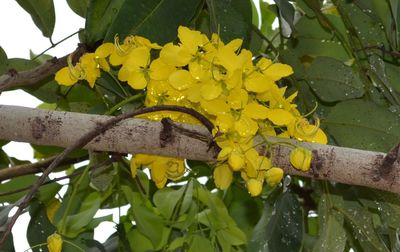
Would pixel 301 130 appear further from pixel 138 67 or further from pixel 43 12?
pixel 43 12

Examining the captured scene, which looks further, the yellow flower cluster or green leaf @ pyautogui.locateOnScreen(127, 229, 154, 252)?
green leaf @ pyautogui.locateOnScreen(127, 229, 154, 252)

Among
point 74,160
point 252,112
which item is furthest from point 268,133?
point 74,160

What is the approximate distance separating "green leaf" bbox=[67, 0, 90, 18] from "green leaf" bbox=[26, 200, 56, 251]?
0.21 m

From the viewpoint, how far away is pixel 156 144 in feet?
2.18

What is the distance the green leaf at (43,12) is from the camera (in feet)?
3.10

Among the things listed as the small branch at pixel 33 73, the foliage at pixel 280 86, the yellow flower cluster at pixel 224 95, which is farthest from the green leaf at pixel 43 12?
the yellow flower cluster at pixel 224 95

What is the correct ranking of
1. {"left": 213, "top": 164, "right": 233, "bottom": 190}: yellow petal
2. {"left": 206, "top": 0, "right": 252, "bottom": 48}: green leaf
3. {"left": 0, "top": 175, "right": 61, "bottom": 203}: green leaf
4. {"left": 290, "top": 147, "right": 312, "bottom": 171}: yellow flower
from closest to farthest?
{"left": 290, "top": 147, "right": 312, "bottom": 171}: yellow flower
{"left": 213, "top": 164, "right": 233, "bottom": 190}: yellow petal
{"left": 206, "top": 0, "right": 252, "bottom": 48}: green leaf
{"left": 0, "top": 175, "right": 61, "bottom": 203}: green leaf

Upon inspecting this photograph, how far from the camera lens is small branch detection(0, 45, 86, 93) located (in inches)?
31.5

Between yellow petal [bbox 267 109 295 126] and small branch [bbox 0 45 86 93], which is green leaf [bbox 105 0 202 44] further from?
yellow petal [bbox 267 109 295 126]

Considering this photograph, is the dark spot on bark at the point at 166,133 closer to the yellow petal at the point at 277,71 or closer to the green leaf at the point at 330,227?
the yellow petal at the point at 277,71

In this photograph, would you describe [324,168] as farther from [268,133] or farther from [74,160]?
[74,160]

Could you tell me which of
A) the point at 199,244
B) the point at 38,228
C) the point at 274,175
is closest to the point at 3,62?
the point at 38,228

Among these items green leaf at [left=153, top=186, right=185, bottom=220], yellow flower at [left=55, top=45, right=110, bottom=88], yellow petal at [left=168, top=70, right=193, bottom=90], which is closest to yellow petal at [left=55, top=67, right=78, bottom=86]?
yellow flower at [left=55, top=45, right=110, bottom=88]

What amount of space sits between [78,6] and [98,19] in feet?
0.37
